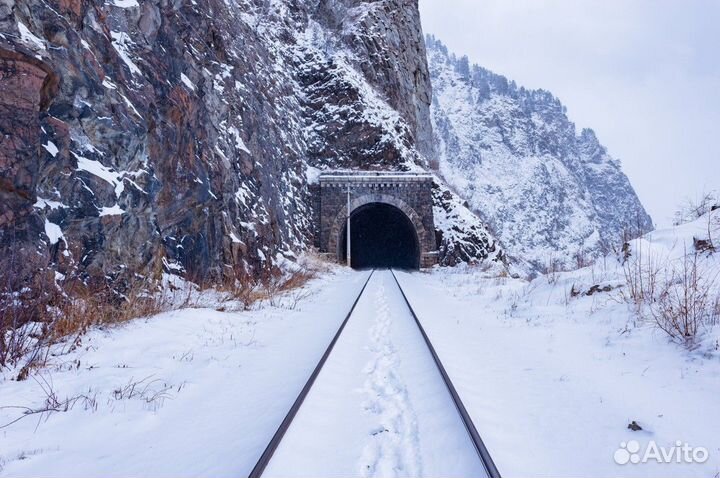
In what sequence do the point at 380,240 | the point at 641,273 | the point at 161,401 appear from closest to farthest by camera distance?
the point at 161,401 → the point at 641,273 → the point at 380,240

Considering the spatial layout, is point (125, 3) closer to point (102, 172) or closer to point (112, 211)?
point (102, 172)

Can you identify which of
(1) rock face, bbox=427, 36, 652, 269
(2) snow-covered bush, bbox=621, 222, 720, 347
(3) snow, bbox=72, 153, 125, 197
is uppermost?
(1) rock face, bbox=427, 36, 652, 269

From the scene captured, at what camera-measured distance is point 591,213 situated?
300 feet

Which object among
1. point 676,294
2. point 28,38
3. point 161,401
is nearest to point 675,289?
point 676,294

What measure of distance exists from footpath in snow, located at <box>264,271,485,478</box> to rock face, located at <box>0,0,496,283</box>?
4.21m

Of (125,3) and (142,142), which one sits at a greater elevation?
(125,3)

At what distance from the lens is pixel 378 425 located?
2904 mm

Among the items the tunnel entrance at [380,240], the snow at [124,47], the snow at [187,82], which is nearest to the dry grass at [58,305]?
the snow at [124,47]

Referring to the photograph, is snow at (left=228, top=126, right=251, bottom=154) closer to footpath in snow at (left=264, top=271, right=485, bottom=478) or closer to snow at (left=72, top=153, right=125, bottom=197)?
snow at (left=72, top=153, right=125, bottom=197)

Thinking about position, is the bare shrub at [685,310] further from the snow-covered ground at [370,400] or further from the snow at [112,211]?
the snow at [112,211]

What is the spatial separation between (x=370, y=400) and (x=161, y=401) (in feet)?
5.60

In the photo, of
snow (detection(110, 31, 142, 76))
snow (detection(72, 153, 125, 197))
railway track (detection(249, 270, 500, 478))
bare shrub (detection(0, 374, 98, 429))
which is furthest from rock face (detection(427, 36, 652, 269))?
bare shrub (detection(0, 374, 98, 429))

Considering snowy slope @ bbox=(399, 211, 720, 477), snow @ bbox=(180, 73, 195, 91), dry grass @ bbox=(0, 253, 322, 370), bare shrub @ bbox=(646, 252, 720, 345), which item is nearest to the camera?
snowy slope @ bbox=(399, 211, 720, 477)

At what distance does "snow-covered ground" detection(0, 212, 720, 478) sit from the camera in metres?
2.44
